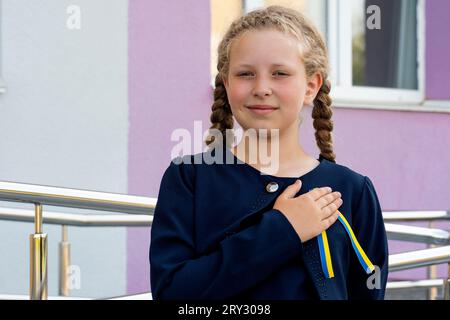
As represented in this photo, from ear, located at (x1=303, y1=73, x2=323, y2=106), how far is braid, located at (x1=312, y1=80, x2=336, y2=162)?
0.22ft

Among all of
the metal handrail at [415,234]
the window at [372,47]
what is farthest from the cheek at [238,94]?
the window at [372,47]

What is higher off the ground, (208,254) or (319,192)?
(319,192)

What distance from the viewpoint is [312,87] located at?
191cm

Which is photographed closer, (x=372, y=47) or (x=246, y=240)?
(x=246, y=240)

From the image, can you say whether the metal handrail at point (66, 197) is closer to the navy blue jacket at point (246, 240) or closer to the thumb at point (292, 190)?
the navy blue jacket at point (246, 240)

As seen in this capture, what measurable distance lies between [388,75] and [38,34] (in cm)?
302

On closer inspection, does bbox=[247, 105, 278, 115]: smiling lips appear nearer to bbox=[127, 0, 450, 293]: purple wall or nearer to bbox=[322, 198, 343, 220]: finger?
bbox=[322, 198, 343, 220]: finger

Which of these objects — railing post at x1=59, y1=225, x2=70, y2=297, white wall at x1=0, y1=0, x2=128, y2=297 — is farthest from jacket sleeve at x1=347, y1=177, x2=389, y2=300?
white wall at x1=0, y1=0, x2=128, y2=297

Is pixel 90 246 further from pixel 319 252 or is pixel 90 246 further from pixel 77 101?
pixel 319 252

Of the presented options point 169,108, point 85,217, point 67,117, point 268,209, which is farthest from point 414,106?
point 268,209

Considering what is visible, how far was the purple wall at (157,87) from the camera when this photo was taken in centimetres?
543

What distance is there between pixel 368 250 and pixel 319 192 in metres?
0.16

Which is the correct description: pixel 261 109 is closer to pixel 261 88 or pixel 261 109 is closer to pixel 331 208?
pixel 261 88

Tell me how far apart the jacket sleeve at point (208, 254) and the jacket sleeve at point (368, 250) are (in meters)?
0.16
